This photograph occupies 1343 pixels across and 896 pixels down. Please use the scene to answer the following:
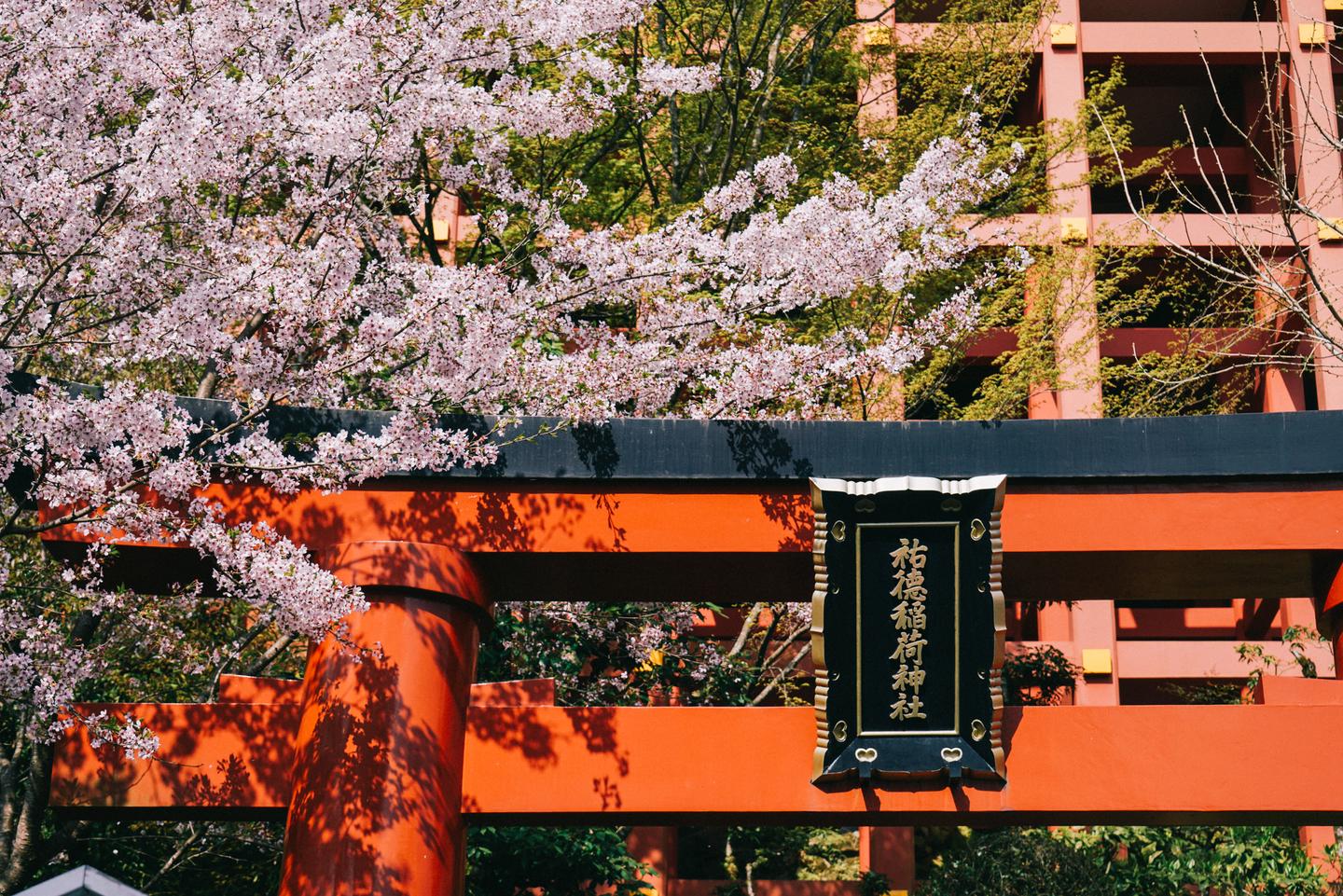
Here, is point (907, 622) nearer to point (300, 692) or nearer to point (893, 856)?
point (300, 692)

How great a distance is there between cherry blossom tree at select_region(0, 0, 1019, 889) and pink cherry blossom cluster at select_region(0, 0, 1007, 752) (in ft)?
0.06

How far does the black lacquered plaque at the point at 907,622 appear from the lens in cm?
540

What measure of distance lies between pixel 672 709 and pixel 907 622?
1118mm

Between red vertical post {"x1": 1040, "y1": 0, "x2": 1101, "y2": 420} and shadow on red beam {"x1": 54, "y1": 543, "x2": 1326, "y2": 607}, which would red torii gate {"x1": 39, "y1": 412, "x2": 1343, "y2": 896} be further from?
red vertical post {"x1": 1040, "y1": 0, "x2": 1101, "y2": 420}

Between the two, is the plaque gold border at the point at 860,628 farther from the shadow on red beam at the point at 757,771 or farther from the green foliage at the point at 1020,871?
the green foliage at the point at 1020,871

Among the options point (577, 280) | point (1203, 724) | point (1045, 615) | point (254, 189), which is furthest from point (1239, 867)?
point (254, 189)

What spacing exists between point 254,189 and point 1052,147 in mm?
9668

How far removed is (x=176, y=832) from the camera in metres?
8.66

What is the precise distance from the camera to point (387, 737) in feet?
17.5

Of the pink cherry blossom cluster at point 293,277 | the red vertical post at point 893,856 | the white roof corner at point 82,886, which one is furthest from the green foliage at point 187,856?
the red vertical post at point 893,856

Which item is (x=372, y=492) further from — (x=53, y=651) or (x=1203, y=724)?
(x=1203, y=724)

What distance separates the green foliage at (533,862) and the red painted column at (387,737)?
3779 millimetres

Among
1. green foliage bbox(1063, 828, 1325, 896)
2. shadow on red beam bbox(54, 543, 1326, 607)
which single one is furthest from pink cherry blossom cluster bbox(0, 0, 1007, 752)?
green foliage bbox(1063, 828, 1325, 896)

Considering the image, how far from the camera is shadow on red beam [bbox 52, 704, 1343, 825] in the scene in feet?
17.4
